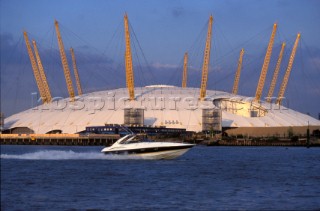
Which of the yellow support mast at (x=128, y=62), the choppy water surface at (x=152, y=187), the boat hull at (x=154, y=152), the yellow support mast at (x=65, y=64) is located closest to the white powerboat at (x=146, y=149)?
the boat hull at (x=154, y=152)

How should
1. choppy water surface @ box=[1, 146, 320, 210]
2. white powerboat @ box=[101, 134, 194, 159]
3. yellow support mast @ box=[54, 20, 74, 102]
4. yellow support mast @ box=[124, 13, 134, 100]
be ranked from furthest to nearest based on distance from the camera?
yellow support mast @ box=[54, 20, 74, 102] → yellow support mast @ box=[124, 13, 134, 100] → white powerboat @ box=[101, 134, 194, 159] → choppy water surface @ box=[1, 146, 320, 210]

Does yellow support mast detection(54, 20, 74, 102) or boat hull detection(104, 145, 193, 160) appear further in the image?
yellow support mast detection(54, 20, 74, 102)

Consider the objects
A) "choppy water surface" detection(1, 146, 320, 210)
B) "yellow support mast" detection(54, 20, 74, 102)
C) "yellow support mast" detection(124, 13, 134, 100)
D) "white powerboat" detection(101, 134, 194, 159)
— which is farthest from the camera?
"yellow support mast" detection(54, 20, 74, 102)

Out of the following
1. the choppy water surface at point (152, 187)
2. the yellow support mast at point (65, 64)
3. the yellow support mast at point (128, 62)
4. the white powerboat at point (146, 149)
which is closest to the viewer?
the choppy water surface at point (152, 187)

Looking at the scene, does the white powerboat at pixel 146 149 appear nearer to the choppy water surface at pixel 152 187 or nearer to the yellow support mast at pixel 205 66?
the choppy water surface at pixel 152 187

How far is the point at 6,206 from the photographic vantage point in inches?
1384

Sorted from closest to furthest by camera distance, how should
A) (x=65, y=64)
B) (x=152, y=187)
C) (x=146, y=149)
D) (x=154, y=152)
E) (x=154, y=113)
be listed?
(x=152, y=187), (x=146, y=149), (x=154, y=152), (x=154, y=113), (x=65, y=64)

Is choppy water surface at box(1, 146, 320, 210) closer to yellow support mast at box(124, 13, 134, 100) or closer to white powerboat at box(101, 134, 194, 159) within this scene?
white powerboat at box(101, 134, 194, 159)

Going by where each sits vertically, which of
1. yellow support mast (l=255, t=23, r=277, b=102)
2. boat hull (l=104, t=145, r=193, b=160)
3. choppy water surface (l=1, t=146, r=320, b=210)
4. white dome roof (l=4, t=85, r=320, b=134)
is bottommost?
choppy water surface (l=1, t=146, r=320, b=210)

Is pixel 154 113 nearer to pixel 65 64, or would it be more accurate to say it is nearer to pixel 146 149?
pixel 65 64

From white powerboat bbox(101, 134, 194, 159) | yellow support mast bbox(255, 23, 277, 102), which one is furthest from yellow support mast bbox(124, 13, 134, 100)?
white powerboat bbox(101, 134, 194, 159)

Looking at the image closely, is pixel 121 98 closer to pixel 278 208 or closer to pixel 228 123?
pixel 228 123

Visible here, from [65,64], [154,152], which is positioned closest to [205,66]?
[65,64]

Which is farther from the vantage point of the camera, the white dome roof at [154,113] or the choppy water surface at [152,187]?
the white dome roof at [154,113]
